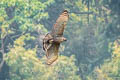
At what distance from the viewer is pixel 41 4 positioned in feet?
68.3

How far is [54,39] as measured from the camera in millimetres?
5039

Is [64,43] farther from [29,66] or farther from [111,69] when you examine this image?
[29,66]

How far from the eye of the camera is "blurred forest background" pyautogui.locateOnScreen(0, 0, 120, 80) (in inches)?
784

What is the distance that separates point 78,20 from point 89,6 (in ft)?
2.27

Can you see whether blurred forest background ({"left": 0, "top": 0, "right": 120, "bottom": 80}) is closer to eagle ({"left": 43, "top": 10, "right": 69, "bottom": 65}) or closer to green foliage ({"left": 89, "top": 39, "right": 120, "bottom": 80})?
green foliage ({"left": 89, "top": 39, "right": 120, "bottom": 80})

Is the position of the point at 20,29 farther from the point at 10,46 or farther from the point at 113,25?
the point at 113,25

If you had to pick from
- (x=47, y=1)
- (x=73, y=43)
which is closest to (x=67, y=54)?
(x=73, y=43)

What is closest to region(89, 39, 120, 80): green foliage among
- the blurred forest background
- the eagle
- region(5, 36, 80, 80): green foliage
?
the blurred forest background

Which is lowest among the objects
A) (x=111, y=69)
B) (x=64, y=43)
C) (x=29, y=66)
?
(x=111, y=69)

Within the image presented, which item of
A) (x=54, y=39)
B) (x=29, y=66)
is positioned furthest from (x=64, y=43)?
(x=54, y=39)

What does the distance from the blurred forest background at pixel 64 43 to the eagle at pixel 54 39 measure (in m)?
14.2

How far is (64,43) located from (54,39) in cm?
1721

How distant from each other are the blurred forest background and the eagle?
14.2 metres

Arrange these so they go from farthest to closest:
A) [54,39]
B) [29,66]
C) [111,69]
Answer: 1. [111,69]
2. [29,66]
3. [54,39]
